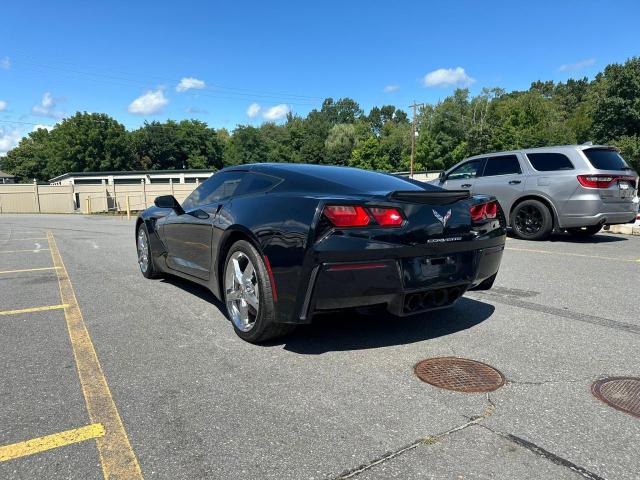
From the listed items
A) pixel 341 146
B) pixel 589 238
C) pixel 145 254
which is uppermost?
pixel 341 146

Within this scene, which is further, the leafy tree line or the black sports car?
the leafy tree line

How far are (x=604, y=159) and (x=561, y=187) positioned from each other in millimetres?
884

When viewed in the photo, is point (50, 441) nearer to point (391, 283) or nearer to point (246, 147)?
point (391, 283)

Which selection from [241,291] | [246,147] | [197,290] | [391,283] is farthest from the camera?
[246,147]

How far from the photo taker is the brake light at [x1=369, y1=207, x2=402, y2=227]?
319 cm

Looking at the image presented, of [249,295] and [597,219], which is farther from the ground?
[597,219]

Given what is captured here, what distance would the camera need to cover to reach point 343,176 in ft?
13.4

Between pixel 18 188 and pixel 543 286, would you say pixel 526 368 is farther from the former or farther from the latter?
pixel 18 188

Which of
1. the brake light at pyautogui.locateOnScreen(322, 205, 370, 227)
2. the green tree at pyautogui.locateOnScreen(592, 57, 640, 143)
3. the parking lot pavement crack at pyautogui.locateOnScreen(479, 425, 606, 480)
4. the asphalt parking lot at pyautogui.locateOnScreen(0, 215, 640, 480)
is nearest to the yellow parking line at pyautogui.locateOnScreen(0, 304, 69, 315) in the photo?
the asphalt parking lot at pyautogui.locateOnScreen(0, 215, 640, 480)

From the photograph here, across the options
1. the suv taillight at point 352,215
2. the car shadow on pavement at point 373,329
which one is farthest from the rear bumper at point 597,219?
the suv taillight at point 352,215

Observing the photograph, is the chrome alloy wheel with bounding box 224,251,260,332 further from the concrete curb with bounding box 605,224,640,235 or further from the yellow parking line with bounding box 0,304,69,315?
the concrete curb with bounding box 605,224,640,235

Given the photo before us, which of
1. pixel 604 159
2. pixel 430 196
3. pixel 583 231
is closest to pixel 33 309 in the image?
pixel 430 196

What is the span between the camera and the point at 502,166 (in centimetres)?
1026

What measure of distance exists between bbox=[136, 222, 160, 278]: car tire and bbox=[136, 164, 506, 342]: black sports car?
1913mm
